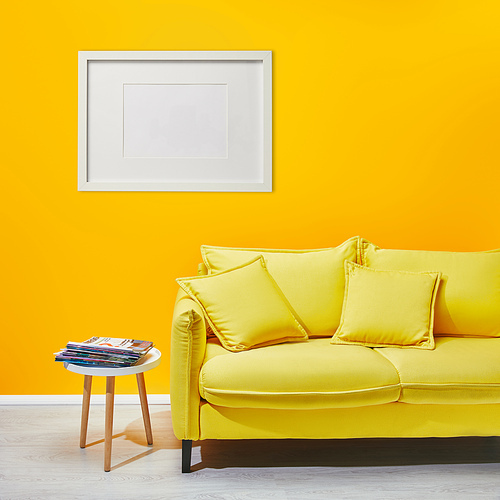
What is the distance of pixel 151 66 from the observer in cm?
318

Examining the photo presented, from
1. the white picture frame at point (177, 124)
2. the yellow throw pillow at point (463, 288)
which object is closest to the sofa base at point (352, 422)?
the yellow throw pillow at point (463, 288)

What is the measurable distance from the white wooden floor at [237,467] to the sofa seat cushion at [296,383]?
348mm

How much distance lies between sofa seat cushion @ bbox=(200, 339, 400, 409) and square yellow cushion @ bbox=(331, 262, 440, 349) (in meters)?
0.30

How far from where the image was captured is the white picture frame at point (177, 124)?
318 cm

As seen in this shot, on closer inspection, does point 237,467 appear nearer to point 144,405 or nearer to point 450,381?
point 144,405

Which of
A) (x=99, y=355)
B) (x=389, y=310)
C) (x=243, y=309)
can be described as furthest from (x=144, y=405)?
(x=389, y=310)

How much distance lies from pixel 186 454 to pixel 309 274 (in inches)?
44.1

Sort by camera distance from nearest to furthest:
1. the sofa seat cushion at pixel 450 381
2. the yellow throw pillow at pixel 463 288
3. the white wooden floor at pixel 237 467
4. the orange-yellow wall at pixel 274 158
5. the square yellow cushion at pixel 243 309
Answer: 1. the white wooden floor at pixel 237 467
2. the sofa seat cushion at pixel 450 381
3. the square yellow cushion at pixel 243 309
4. the yellow throw pillow at pixel 463 288
5. the orange-yellow wall at pixel 274 158

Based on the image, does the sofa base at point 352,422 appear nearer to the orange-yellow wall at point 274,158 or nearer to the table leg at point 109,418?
the table leg at point 109,418

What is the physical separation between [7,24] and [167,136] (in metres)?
1.17

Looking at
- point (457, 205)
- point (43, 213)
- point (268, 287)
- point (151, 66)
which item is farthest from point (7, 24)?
point (457, 205)

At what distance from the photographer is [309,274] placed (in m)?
2.83

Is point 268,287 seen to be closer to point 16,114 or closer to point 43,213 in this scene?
point 43,213

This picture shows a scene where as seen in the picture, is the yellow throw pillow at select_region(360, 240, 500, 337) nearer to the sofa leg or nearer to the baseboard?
the sofa leg
